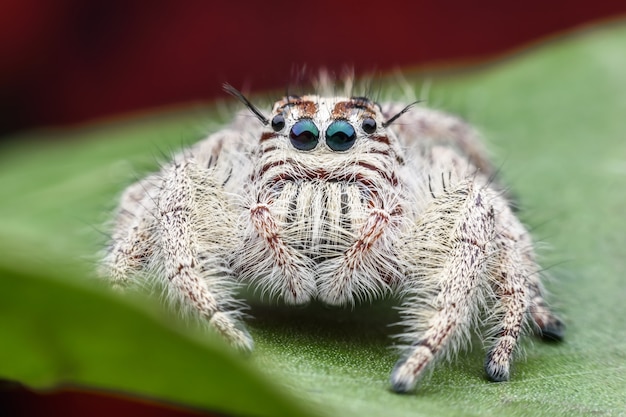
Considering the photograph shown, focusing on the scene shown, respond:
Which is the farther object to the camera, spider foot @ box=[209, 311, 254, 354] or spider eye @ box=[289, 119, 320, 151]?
spider eye @ box=[289, 119, 320, 151]

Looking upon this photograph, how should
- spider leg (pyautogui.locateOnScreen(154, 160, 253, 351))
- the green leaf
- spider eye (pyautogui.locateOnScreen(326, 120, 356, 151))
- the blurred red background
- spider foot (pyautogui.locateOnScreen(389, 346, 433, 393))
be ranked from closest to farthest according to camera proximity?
the green leaf, spider foot (pyautogui.locateOnScreen(389, 346, 433, 393)), spider leg (pyautogui.locateOnScreen(154, 160, 253, 351)), spider eye (pyautogui.locateOnScreen(326, 120, 356, 151)), the blurred red background

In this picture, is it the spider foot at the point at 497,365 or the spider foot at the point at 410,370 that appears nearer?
the spider foot at the point at 410,370

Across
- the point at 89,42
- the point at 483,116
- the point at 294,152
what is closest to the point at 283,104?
the point at 294,152

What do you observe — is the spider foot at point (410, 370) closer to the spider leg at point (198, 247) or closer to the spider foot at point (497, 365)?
the spider foot at point (497, 365)

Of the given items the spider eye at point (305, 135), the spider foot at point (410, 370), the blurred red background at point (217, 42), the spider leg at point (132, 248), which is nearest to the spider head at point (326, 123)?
the spider eye at point (305, 135)

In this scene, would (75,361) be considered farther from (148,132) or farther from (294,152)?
(148,132)

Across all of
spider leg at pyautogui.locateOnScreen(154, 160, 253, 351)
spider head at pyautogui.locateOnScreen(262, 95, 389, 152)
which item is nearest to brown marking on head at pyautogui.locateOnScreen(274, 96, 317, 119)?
spider head at pyautogui.locateOnScreen(262, 95, 389, 152)

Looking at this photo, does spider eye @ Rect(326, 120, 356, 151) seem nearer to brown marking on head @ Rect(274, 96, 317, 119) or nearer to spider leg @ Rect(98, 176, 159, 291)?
brown marking on head @ Rect(274, 96, 317, 119)

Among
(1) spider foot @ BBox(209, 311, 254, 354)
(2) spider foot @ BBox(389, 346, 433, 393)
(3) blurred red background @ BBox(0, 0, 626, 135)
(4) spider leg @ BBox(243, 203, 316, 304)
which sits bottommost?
(2) spider foot @ BBox(389, 346, 433, 393)
